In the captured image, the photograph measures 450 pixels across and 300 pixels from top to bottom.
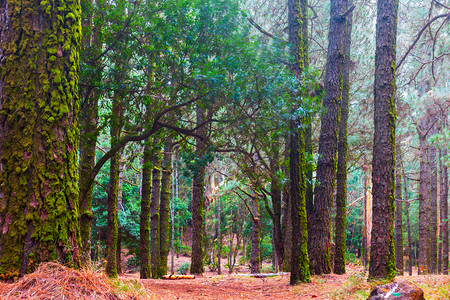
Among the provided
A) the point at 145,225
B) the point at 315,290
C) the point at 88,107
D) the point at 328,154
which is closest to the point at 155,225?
the point at 145,225

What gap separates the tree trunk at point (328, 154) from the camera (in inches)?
325

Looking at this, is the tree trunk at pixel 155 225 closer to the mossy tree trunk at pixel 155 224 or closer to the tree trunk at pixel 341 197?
the mossy tree trunk at pixel 155 224

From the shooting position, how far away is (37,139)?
319 centimetres

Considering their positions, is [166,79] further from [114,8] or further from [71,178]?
[71,178]

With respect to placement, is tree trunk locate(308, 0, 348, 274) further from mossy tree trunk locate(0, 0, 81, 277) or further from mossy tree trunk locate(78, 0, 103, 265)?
mossy tree trunk locate(0, 0, 81, 277)

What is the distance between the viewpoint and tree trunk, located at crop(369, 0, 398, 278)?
6094 millimetres

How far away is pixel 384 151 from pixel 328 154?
225 cm

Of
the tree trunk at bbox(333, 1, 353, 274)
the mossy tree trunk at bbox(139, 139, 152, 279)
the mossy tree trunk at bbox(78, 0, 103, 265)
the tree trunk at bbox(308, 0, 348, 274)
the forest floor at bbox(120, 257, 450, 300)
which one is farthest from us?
the mossy tree trunk at bbox(139, 139, 152, 279)

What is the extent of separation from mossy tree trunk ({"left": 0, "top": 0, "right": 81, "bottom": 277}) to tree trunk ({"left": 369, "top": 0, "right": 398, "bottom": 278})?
513cm

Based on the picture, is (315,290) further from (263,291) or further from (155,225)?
(155,225)

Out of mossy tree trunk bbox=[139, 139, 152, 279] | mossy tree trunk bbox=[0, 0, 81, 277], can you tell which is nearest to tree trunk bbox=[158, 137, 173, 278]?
mossy tree trunk bbox=[139, 139, 152, 279]

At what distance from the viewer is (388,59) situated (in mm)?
6586

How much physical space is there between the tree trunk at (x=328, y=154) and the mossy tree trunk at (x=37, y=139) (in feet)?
19.9

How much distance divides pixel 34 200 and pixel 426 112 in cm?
1538
